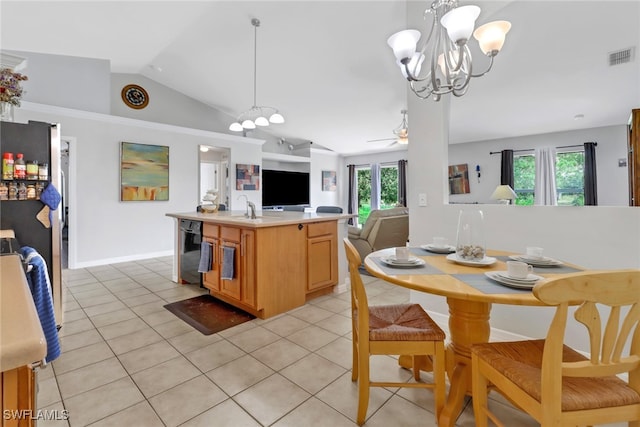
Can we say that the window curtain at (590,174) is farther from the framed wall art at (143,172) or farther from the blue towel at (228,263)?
the framed wall art at (143,172)

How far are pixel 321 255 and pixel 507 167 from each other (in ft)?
16.8

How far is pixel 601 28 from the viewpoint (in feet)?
9.59

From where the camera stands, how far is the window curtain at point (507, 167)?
6133mm

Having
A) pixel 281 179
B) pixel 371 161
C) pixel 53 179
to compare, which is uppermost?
pixel 371 161

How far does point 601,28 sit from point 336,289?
3804 millimetres

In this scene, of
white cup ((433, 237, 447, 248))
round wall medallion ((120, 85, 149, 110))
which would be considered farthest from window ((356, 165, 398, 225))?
white cup ((433, 237, 447, 248))

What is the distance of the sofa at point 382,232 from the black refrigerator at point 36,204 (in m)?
3.54

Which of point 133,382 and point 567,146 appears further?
point 567,146

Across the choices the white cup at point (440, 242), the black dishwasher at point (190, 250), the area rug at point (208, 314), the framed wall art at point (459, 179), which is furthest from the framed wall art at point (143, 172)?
the framed wall art at point (459, 179)

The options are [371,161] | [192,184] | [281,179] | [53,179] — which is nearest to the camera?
[53,179]

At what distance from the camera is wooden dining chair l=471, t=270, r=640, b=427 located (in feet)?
2.76

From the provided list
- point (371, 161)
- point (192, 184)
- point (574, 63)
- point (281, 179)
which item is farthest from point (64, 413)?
point (371, 161)

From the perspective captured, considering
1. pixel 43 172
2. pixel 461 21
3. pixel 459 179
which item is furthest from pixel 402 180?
pixel 43 172

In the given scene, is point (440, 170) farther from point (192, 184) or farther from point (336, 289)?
point (192, 184)
